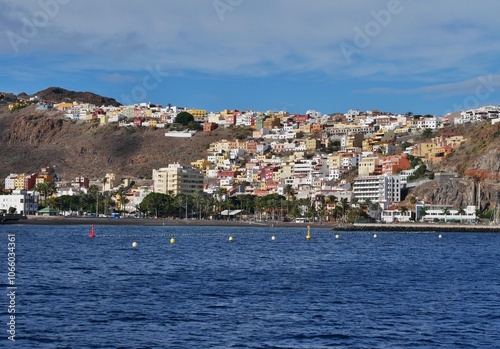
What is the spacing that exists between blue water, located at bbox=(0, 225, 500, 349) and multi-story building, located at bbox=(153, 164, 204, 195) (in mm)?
124100

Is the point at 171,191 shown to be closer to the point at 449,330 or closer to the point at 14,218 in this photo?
the point at 14,218

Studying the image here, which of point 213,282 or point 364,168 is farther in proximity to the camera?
point 364,168

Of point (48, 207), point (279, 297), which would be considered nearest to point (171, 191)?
point (48, 207)

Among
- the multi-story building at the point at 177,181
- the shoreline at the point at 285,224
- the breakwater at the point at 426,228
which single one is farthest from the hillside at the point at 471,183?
the multi-story building at the point at 177,181

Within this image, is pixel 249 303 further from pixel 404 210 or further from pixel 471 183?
pixel 471 183

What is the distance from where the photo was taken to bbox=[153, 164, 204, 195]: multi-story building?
588ft

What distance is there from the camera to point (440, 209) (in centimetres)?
14988

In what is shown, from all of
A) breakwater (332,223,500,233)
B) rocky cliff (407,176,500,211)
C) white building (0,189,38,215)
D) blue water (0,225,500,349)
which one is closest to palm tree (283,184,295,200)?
rocky cliff (407,176,500,211)

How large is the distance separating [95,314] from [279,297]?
7978mm

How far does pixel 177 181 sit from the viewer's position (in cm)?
17900

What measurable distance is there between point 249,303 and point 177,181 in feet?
483

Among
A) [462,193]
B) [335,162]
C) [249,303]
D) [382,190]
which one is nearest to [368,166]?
[335,162]

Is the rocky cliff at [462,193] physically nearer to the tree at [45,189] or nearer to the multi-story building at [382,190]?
the multi-story building at [382,190]

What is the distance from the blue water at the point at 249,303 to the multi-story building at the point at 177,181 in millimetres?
124100
